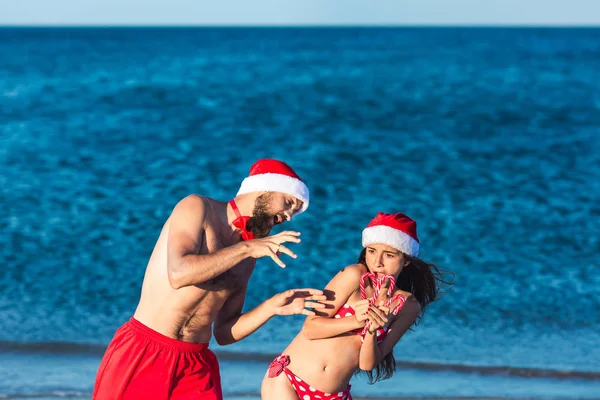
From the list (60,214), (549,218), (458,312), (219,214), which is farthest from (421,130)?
(219,214)

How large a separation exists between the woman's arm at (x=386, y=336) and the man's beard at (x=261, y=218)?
1.98 feet

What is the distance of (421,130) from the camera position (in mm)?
18859

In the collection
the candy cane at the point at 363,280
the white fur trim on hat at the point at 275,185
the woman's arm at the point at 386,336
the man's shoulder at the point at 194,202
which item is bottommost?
the woman's arm at the point at 386,336

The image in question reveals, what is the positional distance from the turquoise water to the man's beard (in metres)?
2.66

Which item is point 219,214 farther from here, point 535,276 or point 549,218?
point 549,218

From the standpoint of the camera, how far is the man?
3.78m

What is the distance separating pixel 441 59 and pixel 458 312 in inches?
1295

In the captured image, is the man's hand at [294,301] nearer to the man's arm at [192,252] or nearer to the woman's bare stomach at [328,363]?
the woman's bare stomach at [328,363]

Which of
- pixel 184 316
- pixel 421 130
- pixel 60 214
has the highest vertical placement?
pixel 421 130

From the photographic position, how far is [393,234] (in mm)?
4191

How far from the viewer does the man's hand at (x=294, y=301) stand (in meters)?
3.85

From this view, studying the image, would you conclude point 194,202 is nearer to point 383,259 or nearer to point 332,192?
point 383,259

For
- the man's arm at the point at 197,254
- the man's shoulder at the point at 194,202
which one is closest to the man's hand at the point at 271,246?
the man's arm at the point at 197,254

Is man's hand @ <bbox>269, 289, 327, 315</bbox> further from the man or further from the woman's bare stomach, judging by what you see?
the woman's bare stomach
